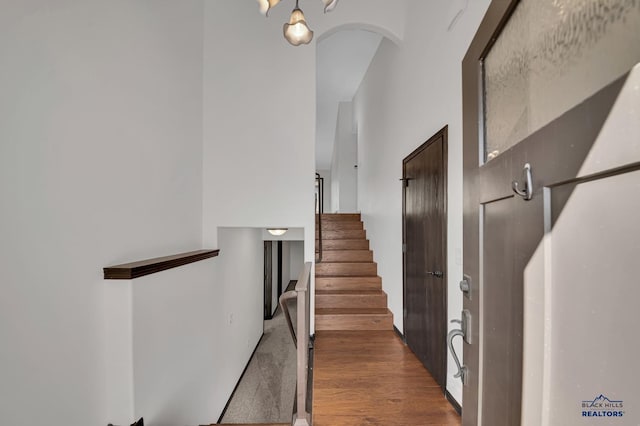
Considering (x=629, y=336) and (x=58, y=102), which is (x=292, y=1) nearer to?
(x=58, y=102)

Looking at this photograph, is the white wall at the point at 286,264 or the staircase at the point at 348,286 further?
the white wall at the point at 286,264

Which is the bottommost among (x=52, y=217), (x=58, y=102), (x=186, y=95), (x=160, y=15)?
(x=52, y=217)

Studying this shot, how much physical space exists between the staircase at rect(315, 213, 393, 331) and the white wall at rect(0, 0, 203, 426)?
2.24m

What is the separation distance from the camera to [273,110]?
10.7ft

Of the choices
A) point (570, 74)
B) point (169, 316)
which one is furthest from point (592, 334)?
point (169, 316)

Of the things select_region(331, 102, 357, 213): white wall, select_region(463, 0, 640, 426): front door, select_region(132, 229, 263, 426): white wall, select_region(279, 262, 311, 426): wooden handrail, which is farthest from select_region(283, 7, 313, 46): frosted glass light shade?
select_region(331, 102, 357, 213): white wall

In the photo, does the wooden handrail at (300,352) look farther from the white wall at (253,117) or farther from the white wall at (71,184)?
the white wall at (253,117)

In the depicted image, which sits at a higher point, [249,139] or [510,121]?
[249,139]

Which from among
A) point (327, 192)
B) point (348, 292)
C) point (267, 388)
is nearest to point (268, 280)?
point (267, 388)

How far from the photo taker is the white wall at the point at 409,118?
2.20 metres

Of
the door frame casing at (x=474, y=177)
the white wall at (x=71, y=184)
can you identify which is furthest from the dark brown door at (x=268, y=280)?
the door frame casing at (x=474, y=177)

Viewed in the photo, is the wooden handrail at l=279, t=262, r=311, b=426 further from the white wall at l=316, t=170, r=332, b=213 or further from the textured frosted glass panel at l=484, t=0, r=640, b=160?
the white wall at l=316, t=170, r=332, b=213

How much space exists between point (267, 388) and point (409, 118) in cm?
410

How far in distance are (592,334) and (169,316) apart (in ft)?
7.98
